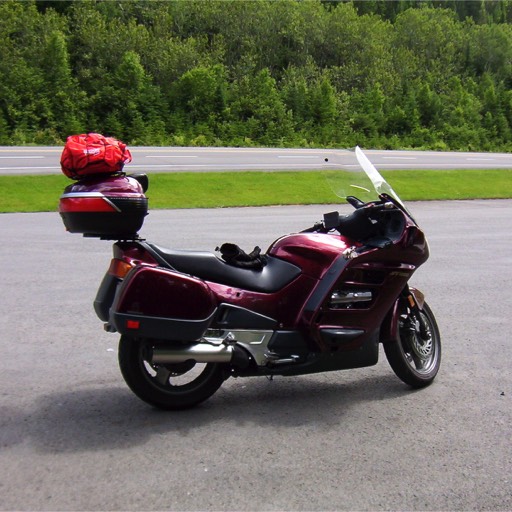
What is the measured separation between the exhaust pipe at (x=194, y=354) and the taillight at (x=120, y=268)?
488mm

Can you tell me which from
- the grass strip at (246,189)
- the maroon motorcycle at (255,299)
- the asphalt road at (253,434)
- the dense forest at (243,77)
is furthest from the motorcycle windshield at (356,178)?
the dense forest at (243,77)

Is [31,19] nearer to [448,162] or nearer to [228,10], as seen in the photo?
[228,10]

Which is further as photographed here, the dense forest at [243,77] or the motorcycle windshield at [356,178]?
the dense forest at [243,77]

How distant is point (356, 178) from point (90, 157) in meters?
1.88

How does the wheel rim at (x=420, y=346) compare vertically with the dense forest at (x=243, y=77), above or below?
above

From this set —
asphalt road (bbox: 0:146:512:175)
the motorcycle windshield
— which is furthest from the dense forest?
the motorcycle windshield

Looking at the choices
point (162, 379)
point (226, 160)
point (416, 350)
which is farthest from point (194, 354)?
point (226, 160)

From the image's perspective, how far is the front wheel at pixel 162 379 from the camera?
4.38m

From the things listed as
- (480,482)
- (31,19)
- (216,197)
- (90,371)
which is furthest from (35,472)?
(31,19)

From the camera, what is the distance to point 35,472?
3746mm

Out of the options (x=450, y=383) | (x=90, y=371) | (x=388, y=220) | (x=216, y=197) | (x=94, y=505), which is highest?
(x=388, y=220)

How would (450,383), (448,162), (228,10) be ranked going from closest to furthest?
(450,383) → (448,162) → (228,10)

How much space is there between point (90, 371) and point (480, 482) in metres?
2.84

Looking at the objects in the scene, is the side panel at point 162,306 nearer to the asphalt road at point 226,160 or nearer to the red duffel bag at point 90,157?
the red duffel bag at point 90,157
